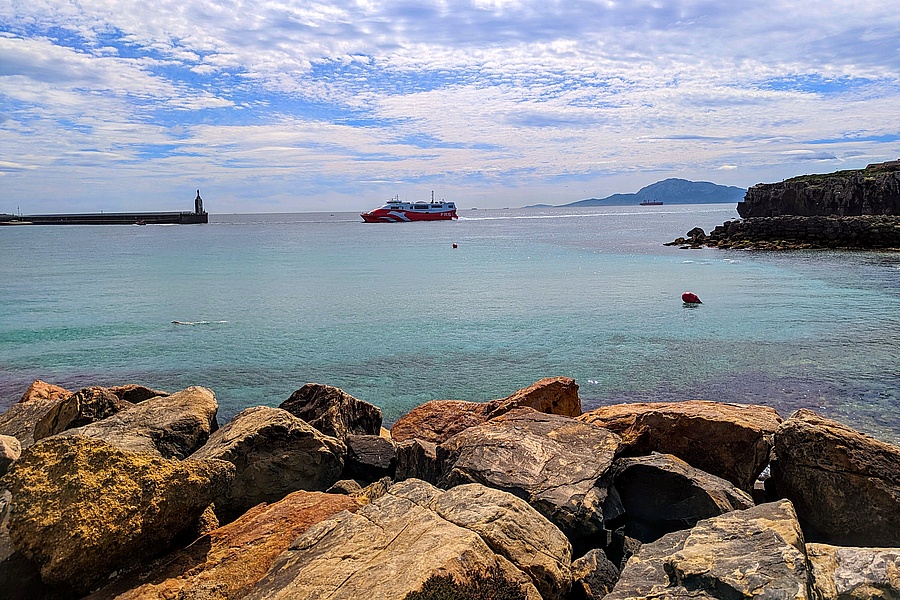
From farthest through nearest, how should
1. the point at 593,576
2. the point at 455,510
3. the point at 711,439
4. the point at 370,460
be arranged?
the point at 370,460, the point at 711,439, the point at 593,576, the point at 455,510

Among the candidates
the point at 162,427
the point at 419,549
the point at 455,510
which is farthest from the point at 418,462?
the point at 419,549

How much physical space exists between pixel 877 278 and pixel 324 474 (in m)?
34.7

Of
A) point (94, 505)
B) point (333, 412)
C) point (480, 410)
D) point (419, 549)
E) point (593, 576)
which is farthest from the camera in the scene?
point (480, 410)

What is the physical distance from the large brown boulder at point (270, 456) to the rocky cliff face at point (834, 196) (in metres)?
70.7

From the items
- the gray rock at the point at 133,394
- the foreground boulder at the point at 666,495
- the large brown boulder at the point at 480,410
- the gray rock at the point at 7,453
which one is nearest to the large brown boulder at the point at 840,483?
the foreground boulder at the point at 666,495

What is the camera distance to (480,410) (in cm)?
961

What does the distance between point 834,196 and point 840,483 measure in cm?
7428

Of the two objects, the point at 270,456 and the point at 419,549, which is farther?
the point at 270,456

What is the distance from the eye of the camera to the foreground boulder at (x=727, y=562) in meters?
A: 3.51

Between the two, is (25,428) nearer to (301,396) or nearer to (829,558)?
(301,396)

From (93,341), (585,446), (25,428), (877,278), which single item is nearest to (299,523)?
(585,446)

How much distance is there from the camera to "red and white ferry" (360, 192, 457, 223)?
13938 cm

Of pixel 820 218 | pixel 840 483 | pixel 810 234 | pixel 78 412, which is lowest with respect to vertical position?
pixel 840 483

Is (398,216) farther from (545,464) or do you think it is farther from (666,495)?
(666,495)
